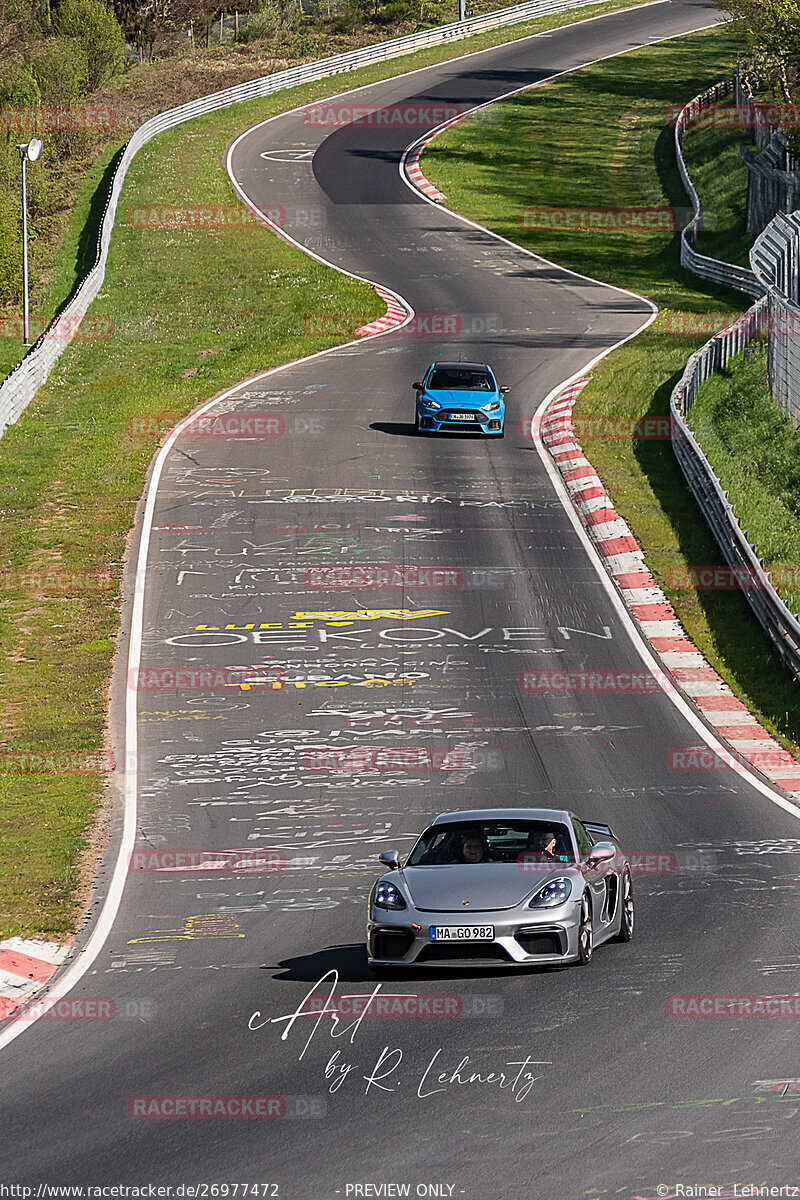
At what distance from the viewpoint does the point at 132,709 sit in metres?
21.8

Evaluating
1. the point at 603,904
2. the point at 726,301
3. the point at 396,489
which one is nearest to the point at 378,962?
the point at 603,904

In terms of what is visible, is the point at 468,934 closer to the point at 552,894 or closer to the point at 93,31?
the point at 552,894

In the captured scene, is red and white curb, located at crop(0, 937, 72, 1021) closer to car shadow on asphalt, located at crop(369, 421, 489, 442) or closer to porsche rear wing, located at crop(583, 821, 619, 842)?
porsche rear wing, located at crop(583, 821, 619, 842)

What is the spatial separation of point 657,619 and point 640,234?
3976 cm

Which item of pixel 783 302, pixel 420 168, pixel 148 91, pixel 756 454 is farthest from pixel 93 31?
pixel 756 454

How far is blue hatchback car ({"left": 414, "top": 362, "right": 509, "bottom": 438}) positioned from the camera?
3619 centimetres

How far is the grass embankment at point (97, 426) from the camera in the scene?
716 inches

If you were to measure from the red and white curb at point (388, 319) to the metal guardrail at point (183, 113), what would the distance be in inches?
358

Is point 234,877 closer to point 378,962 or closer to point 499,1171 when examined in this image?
point 378,962

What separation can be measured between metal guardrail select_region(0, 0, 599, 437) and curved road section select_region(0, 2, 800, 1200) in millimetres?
5743

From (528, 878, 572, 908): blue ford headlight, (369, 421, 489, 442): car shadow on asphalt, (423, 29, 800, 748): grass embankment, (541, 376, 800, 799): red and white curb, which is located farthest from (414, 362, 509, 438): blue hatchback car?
(528, 878, 572, 908): blue ford headlight

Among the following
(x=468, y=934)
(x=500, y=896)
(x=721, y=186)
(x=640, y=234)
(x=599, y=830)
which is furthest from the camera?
(x=721, y=186)

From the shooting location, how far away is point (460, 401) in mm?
36250

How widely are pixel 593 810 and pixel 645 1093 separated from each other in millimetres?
8132
